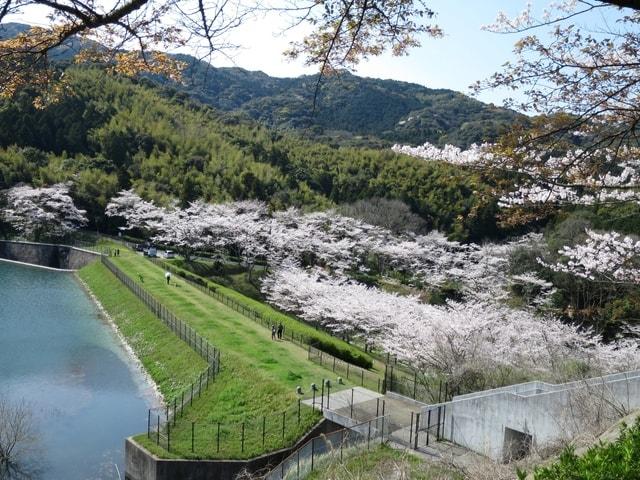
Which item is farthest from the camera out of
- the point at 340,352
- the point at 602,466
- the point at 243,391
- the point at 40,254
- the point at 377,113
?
the point at 377,113

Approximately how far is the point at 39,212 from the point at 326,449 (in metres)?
49.7

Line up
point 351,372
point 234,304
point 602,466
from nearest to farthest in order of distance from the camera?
point 602,466 → point 351,372 → point 234,304

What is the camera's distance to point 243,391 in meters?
19.2

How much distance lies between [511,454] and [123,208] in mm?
55443

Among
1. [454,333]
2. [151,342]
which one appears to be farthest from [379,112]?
[454,333]

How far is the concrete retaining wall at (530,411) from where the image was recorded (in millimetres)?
10711

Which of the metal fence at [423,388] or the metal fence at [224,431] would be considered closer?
the metal fence at [224,431]

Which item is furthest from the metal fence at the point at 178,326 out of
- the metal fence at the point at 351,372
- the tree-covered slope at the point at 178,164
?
the tree-covered slope at the point at 178,164

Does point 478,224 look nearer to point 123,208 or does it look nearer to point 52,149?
point 123,208

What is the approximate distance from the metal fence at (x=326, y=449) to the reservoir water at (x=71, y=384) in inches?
202

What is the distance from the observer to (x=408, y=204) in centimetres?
6938

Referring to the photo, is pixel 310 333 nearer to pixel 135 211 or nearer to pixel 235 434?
pixel 235 434

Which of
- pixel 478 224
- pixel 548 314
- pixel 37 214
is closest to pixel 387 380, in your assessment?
pixel 548 314

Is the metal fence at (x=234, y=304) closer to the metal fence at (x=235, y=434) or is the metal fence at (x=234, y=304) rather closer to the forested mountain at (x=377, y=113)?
the metal fence at (x=235, y=434)
